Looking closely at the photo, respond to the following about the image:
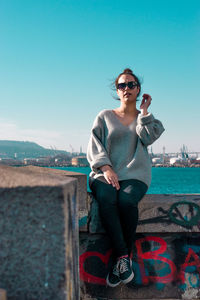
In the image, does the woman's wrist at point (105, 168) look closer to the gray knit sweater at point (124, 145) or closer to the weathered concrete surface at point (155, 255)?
the gray knit sweater at point (124, 145)

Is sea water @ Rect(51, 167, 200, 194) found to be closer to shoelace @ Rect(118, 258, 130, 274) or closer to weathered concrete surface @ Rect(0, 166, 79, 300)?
shoelace @ Rect(118, 258, 130, 274)

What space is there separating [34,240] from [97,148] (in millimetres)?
1540

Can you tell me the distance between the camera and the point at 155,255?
2.96 m

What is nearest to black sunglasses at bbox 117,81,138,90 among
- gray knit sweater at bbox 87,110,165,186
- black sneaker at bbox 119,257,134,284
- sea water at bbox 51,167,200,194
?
gray knit sweater at bbox 87,110,165,186

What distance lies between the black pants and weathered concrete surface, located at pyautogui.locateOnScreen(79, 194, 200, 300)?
245mm

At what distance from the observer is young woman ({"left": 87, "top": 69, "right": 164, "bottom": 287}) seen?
2633mm

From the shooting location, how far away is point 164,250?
9.73 ft

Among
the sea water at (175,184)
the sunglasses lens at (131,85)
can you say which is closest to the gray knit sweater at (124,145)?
the sunglasses lens at (131,85)

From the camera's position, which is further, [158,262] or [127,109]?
[127,109]

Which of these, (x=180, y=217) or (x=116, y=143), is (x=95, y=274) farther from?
(x=116, y=143)

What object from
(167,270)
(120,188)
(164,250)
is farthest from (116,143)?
(167,270)

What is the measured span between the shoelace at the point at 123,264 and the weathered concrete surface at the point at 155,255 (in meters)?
0.41

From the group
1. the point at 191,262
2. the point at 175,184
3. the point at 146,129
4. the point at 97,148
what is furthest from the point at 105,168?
the point at 175,184

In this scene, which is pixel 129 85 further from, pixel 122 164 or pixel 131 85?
pixel 122 164
